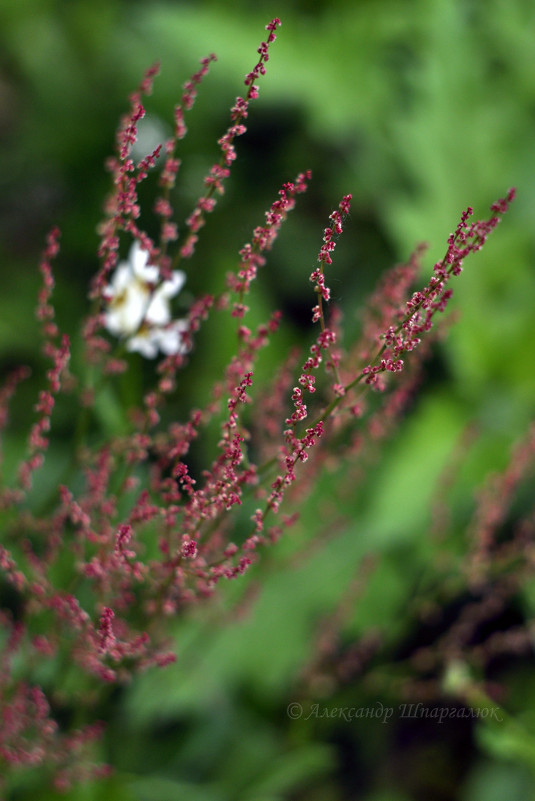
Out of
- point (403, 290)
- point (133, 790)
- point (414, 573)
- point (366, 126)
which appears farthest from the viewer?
point (366, 126)

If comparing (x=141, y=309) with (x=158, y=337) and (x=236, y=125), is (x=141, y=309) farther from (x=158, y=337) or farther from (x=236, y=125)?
(x=236, y=125)

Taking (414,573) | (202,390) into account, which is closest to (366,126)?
(202,390)

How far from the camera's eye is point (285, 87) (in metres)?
2.17

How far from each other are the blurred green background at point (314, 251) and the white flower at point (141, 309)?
1.14 ft

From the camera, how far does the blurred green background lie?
65.0 inches

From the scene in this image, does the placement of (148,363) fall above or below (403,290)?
above

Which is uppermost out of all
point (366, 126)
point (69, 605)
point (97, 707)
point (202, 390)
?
point (366, 126)

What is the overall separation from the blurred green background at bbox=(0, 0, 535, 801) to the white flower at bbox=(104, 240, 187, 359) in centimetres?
35

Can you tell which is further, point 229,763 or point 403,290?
point 229,763

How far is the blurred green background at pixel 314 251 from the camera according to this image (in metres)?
1.65

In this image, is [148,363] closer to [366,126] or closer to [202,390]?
[202,390]

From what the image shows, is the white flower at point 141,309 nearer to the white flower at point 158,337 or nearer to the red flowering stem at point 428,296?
the white flower at point 158,337

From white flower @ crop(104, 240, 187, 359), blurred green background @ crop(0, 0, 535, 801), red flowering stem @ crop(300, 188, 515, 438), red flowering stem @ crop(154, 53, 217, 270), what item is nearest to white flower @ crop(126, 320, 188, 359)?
white flower @ crop(104, 240, 187, 359)

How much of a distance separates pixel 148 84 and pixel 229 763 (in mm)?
1304
